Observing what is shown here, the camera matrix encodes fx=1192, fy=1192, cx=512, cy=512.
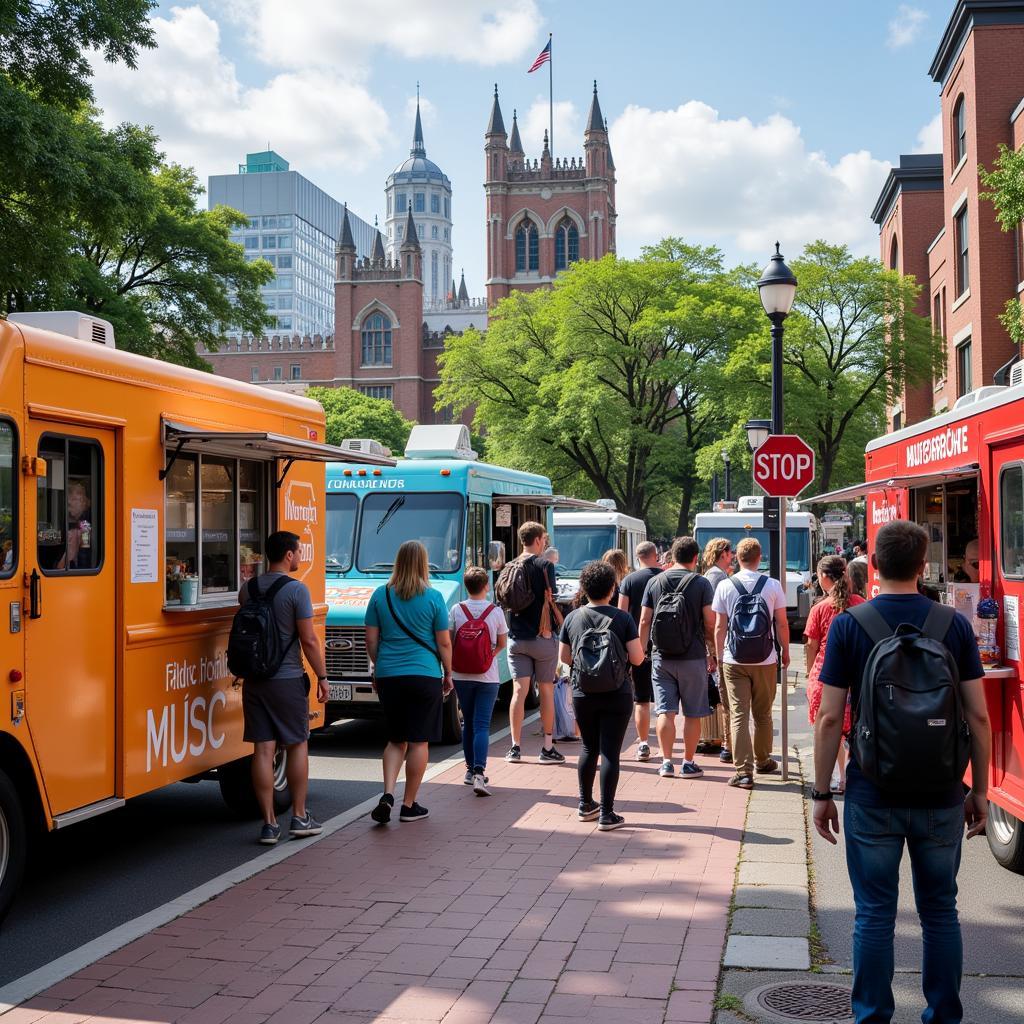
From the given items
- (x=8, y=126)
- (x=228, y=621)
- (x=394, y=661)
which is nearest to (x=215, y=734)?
(x=228, y=621)

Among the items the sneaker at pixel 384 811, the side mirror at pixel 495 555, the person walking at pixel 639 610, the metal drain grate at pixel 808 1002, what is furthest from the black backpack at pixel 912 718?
the side mirror at pixel 495 555

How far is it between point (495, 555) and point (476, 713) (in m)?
4.26

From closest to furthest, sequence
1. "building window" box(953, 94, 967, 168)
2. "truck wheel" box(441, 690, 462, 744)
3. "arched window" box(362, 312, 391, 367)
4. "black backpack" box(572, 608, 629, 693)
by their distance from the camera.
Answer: "black backpack" box(572, 608, 629, 693) < "truck wheel" box(441, 690, 462, 744) < "building window" box(953, 94, 967, 168) < "arched window" box(362, 312, 391, 367)

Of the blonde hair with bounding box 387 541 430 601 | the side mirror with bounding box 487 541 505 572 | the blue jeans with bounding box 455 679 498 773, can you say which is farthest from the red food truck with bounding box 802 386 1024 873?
the side mirror with bounding box 487 541 505 572

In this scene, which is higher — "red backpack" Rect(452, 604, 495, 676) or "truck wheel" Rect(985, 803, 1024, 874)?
"red backpack" Rect(452, 604, 495, 676)

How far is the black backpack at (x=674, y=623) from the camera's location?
9.18 metres

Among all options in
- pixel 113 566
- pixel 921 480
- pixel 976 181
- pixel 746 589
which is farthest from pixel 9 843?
pixel 976 181

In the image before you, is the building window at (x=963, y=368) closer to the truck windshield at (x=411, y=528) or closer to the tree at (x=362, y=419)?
the truck windshield at (x=411, y=528)

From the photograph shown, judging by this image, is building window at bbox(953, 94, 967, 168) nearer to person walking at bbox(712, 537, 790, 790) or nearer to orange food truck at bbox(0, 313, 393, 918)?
person walking at bbox(712, 537, 790, 790)

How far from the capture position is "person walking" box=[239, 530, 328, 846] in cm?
723

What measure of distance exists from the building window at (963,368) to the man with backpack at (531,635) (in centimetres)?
2556

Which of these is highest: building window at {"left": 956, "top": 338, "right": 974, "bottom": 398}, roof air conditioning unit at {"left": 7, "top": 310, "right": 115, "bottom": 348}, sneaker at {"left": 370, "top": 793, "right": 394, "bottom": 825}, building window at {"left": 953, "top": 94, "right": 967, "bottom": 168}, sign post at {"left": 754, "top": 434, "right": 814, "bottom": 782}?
building window at {"left": 953, "top": 94, "right": 967, "bottom": 168}

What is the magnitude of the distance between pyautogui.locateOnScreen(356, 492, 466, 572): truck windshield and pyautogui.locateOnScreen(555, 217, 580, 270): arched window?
79.9 metres

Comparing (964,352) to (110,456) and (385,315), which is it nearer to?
(110,456)
